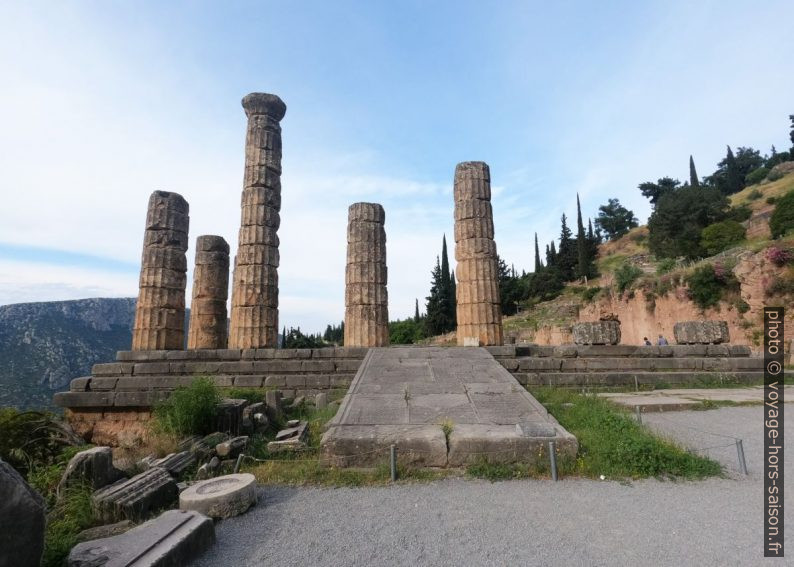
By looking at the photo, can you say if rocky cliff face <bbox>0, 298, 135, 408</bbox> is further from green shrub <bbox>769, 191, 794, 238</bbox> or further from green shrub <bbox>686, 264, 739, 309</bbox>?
green shrub <bbox>769, 191, 794, 238</bbox>

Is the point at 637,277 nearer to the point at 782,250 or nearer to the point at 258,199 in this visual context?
the point at 782,250

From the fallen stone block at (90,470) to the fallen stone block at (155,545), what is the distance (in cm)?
147

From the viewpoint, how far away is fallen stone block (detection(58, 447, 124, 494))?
402 cm

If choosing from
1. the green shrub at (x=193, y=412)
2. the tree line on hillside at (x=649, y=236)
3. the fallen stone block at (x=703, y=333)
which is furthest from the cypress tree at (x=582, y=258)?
the green shrub at (x=193, y=412)

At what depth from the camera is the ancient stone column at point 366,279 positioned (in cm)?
1188

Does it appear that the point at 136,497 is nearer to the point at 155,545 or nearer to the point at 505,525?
the point at 155,545

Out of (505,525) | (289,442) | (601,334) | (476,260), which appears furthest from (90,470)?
(601,334)

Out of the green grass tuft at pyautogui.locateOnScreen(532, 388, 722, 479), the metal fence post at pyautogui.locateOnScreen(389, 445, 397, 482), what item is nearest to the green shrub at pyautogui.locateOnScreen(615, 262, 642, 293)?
the green grass tuft at pyautogui.locateOnScreen(532, 388, 722, 479)

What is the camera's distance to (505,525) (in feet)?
10.8

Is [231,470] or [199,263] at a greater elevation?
[199,263]

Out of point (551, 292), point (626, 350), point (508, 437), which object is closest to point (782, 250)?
point (626, 350)

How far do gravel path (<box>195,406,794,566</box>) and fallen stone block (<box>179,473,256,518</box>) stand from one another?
10 cm

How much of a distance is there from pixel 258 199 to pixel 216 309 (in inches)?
147

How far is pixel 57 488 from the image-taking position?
13.0 feet
